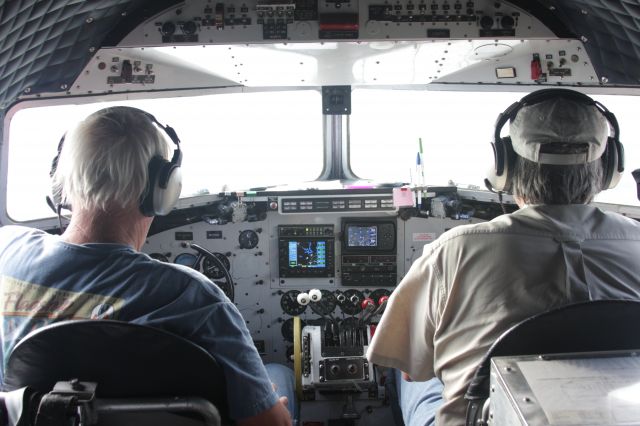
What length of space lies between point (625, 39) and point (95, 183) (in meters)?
2.70

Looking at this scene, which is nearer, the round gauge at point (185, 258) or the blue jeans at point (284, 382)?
the blue jeans at point (284, 382)

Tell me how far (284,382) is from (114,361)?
2.02 metres

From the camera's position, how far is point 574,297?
1.33m

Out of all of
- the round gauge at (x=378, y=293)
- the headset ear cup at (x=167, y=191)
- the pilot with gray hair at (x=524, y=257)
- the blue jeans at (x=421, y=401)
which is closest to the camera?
the pilot with gray hair at (x=524, y=257)

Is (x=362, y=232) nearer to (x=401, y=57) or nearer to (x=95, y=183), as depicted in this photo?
(x=401, y=57)

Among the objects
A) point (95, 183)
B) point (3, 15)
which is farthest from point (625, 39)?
point (3, 15)

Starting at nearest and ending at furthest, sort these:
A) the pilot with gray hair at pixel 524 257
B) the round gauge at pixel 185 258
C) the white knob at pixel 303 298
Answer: the pilot with gray hair at pixel 524 257 < the white knob at pixel 303 298 < the round gauge at pixel 185 258

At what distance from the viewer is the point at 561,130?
59.3 inches

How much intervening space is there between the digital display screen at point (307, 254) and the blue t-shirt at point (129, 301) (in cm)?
221

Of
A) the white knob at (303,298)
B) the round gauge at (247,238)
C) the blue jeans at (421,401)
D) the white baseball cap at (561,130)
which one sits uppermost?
the white baseball cap at (561,130)

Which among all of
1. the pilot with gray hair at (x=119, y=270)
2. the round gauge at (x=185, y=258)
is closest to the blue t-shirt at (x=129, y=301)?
the pilot with gray hair at (x=119, y=270)

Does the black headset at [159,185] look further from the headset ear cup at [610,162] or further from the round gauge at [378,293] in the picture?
the round gauge at [378,293]

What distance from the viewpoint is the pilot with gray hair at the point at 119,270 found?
125 cm

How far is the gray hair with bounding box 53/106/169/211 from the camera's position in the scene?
1396mm
